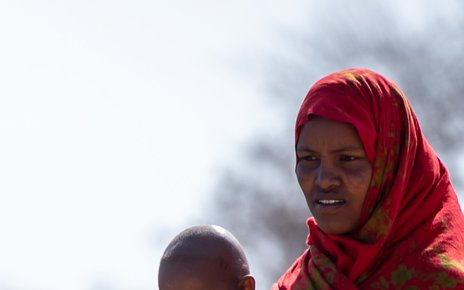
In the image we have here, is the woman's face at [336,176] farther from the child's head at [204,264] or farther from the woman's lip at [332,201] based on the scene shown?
the child's head at [204,264]

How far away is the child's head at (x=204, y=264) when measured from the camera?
217 inches

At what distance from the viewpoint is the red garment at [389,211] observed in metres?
5.39

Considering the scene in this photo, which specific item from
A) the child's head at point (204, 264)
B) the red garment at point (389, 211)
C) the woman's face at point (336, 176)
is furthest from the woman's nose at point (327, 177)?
the child's head at point (204, 264)

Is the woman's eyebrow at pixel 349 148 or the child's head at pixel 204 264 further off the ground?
the woman's eyebrow at pixel 349 148

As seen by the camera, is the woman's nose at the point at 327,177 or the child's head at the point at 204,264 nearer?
the woman's nose at the point at 327,177

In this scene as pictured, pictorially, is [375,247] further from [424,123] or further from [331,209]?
[424,123]

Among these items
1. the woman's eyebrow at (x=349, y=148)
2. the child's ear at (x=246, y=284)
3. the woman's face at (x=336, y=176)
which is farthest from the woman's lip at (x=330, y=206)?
the child's ear at (x=246, y=284)

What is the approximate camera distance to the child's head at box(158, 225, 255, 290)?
5.50 metres

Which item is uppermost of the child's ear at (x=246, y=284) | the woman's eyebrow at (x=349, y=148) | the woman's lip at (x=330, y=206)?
the woman's eyebrow at (x=349, y=148)

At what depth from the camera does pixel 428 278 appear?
533 cm

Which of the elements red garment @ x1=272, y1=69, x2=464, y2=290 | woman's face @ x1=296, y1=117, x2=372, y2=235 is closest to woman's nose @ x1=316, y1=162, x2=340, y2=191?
woman's face @ x1=296, y1=117, x2=372, y2=235

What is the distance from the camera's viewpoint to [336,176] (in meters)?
5.41

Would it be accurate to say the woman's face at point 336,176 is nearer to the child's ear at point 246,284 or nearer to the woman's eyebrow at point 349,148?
the woman's eyebrow at point 349,148

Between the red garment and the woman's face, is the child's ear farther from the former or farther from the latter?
the woman's face
